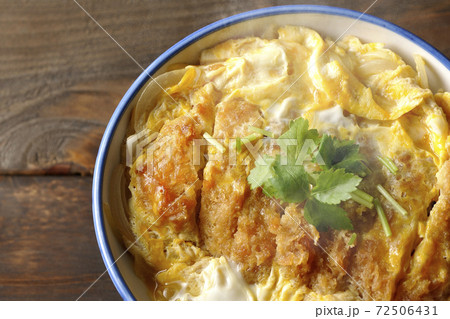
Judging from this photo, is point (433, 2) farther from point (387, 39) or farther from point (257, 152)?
point (257, 152)

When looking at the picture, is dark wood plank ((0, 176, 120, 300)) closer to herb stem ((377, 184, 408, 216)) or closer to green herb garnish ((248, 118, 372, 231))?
green herb garnish ((248, 118, 372, 231))

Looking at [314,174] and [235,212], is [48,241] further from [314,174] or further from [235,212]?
[314,174]

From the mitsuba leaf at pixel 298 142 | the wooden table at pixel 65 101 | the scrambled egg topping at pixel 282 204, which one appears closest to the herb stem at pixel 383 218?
the scrambled egg topping at pixel 282 204

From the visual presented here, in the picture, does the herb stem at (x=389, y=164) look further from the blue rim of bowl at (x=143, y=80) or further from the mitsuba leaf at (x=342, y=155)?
the blue rim of bowl at (x=143, y=80)

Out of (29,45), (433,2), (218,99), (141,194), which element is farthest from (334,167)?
(29,45)

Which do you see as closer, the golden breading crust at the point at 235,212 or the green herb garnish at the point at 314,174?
the green herb garnish at the point at 314,174

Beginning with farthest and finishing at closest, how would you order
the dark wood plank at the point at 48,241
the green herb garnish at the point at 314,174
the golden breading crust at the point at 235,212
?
1. the dark wood plank at the point at 48,241
2. the golden breading crust at the point at 235,212
3. the green herb garnish at the point at 314,174
